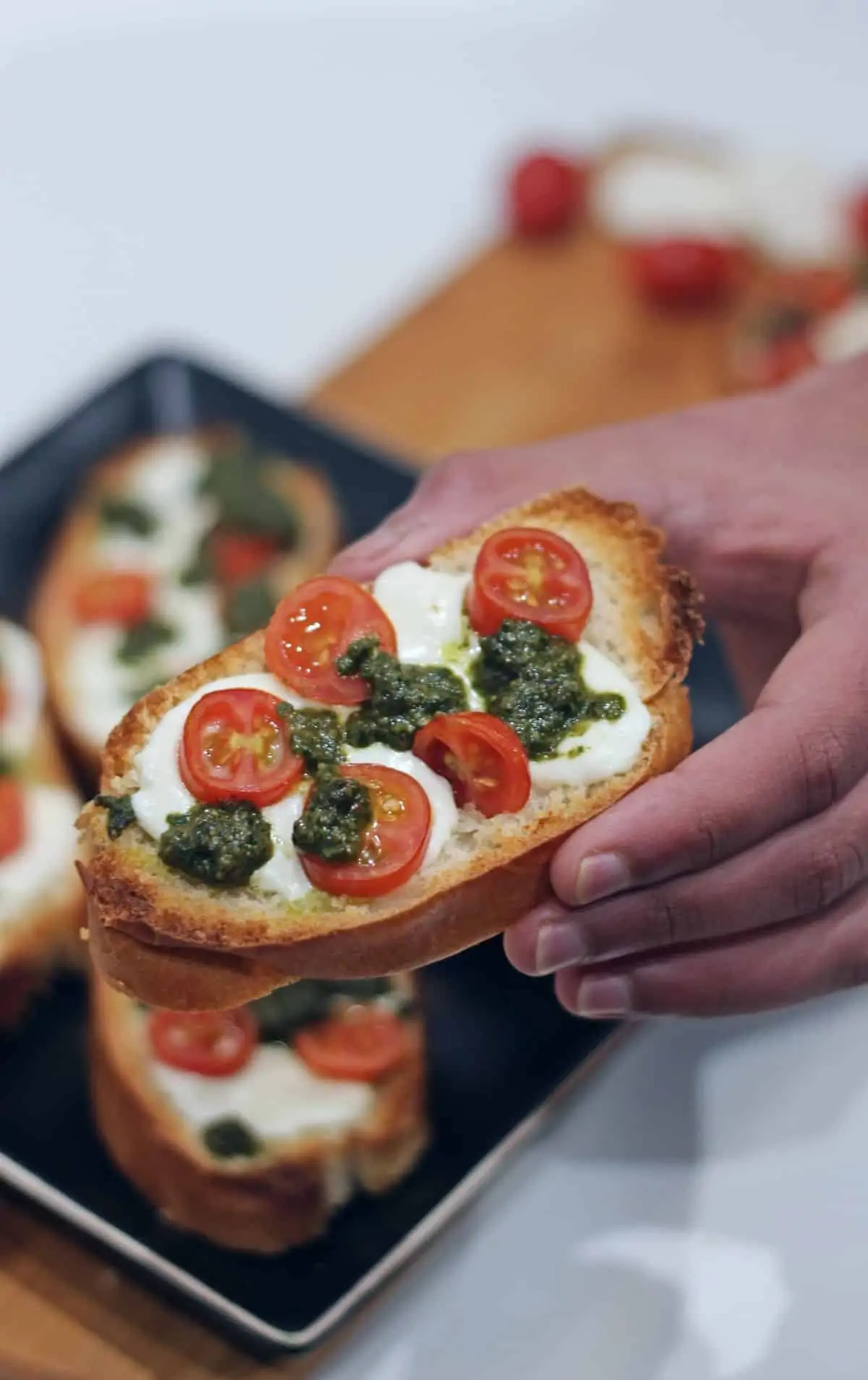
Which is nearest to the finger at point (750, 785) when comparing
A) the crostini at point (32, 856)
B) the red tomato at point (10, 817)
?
the crostini at point (32, 856)

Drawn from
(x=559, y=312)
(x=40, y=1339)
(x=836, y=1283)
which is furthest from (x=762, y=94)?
(x=40, y=1339)

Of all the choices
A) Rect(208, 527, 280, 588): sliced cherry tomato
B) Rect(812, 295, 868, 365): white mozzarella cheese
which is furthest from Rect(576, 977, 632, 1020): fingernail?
Rect(812, 295, 868, 365): white mozzarella cheese

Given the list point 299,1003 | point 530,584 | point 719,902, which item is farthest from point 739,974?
point 299,1003

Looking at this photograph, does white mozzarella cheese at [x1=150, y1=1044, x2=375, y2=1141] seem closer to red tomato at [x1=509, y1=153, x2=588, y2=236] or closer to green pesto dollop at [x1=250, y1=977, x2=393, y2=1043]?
green pesto dollop at [x1=250, y1=977, x2=393, y2=1043]

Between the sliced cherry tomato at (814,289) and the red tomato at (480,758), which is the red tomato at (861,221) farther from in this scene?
the red tomato at (480,758)

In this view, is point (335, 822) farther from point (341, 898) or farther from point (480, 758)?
point (480, 758)
